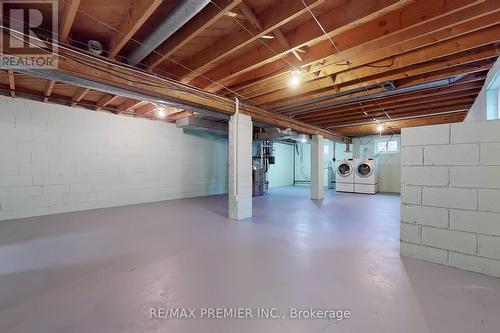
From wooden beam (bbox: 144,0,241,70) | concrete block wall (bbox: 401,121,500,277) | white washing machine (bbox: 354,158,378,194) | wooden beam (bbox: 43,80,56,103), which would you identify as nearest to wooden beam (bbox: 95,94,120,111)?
wooden beam (bbox: 43,80,56,103)

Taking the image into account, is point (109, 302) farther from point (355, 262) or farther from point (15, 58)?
point (15, 58)

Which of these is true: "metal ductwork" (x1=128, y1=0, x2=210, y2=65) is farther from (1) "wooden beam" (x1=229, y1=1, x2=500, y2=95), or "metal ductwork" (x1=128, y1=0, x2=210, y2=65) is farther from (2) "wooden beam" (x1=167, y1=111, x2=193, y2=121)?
(2) "wooden beam" (x1=167, y1=111, x2=193, y2=121)

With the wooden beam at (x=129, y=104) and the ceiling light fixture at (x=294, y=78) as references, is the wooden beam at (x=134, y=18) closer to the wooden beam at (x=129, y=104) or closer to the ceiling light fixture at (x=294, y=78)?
the ceiling light fixture at (x=294, y=78)

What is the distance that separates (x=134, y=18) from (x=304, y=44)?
156 cm

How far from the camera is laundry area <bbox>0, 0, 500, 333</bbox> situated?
159 cm

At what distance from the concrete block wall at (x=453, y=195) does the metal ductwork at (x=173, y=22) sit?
2.42m

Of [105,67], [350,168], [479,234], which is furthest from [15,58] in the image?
[350,168]

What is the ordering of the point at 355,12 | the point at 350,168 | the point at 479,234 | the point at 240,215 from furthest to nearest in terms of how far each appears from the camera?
the point at 350,168, the point at 240,215, the point at 479,234, the point at 355,12

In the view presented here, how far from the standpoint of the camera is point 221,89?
3.80 metres

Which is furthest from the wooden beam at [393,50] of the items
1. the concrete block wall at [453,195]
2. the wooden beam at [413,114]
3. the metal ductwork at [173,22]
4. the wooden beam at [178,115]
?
the wooden beam at [413,114]

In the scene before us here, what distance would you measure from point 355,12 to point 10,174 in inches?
225

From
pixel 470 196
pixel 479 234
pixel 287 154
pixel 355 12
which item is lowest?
pixel 479 234

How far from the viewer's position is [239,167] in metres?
4.09

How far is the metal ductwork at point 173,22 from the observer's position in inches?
67.7
